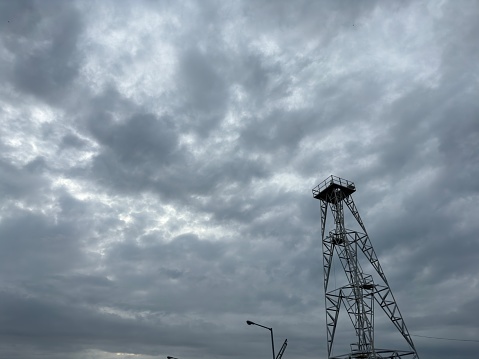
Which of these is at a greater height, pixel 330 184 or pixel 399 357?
pixel 330 184

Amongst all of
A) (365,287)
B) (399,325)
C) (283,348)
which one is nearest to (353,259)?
(365,287)

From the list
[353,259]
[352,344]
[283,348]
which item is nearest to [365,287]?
[353,259]

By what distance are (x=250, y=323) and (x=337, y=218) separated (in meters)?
20.9

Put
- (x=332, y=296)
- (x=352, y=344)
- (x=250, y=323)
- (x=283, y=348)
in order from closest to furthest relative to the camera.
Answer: (x=250, y=323)
(x=352, y=344)
(x=332, y=296)
(x=283, y=348)

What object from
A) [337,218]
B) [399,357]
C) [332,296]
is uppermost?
[337,218]

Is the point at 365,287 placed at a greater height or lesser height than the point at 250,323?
greater

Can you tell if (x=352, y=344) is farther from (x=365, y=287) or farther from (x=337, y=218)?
(x=337, y=218)

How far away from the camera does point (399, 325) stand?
2069 inches

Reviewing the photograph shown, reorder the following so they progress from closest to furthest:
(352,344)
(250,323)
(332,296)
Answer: (250,323), (352,344), (332,296)

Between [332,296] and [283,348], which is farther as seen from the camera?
[283,348]

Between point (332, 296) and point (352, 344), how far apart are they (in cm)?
622

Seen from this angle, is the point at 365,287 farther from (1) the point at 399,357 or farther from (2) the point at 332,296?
(1) the point at 399,357

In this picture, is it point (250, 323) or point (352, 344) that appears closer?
point (250, 323)

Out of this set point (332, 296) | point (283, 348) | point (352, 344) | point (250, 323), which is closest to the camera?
point (250, 323)
